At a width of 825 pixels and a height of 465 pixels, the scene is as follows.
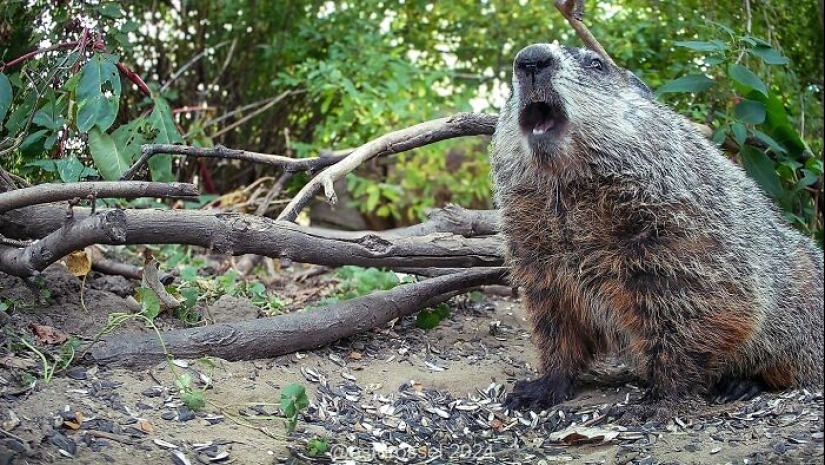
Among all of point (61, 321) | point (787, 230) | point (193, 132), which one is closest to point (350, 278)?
point (193, 132)

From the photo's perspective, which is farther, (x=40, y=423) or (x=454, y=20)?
(x=454, y=20)

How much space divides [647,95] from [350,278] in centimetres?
254

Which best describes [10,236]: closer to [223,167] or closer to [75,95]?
[75,95]

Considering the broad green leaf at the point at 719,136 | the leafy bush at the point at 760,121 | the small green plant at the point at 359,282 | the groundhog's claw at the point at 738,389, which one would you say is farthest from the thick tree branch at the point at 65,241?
the broad green leaf at the point at 719,136

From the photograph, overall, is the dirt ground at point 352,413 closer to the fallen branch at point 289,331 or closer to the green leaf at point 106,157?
the fallen branch at point 289,331

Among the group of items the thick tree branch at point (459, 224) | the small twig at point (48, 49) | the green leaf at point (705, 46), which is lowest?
the thick tree branch at point (459, 224)

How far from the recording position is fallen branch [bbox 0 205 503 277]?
380 cm

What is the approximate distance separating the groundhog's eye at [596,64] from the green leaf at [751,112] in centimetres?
146

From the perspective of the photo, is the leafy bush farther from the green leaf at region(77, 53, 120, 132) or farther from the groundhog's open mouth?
the green leaf at region(77, 53, 120, 132)

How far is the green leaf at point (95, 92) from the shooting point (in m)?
4.05

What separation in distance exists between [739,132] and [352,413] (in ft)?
9.11

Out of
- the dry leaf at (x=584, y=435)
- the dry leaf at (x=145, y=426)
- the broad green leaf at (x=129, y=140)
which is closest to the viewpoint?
the dry leaf at (x=145, y=426)

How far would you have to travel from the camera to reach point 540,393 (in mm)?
4211

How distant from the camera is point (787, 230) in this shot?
4711 mm
